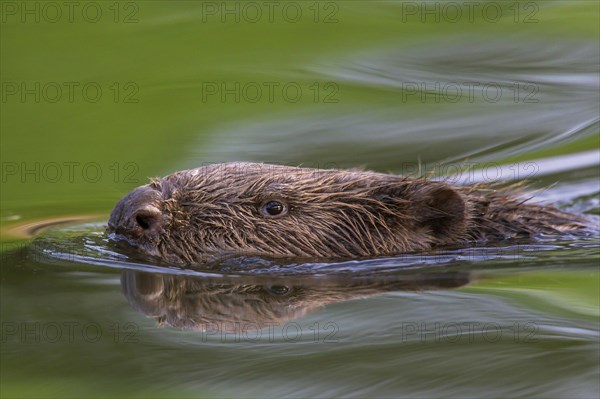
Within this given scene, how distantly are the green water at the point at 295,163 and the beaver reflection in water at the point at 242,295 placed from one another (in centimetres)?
2

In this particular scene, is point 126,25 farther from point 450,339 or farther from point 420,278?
point 450,339

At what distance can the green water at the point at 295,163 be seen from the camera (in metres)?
5.96

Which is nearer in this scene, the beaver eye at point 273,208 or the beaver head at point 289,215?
the beaver head at point 289,215

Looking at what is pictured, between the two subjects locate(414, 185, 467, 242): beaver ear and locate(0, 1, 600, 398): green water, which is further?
locate(414, 185, 467, 242): beaver ear

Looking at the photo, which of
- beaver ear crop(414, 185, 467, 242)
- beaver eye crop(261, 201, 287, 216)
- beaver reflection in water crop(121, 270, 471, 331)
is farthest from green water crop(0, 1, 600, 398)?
beaver eye crop(261, 201, 287, 216)

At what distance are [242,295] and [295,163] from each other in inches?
140

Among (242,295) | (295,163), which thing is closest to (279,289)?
(242,295)

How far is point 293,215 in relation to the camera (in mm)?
7945

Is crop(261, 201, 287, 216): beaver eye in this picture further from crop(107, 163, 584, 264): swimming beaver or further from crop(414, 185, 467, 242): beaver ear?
crop(414, 185, 467, 242): beaver ear

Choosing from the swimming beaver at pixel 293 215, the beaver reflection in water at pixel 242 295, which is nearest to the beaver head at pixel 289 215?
the swimming beaver at pixel 293 215

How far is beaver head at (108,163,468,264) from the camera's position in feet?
25.2

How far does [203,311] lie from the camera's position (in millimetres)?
6742

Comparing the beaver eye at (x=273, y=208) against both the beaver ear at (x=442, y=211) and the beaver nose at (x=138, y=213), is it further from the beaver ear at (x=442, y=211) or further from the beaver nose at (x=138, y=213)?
the beaver ear at (x=442, y=211)

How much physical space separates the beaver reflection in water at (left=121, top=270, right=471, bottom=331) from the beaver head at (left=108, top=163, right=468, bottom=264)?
38cm
